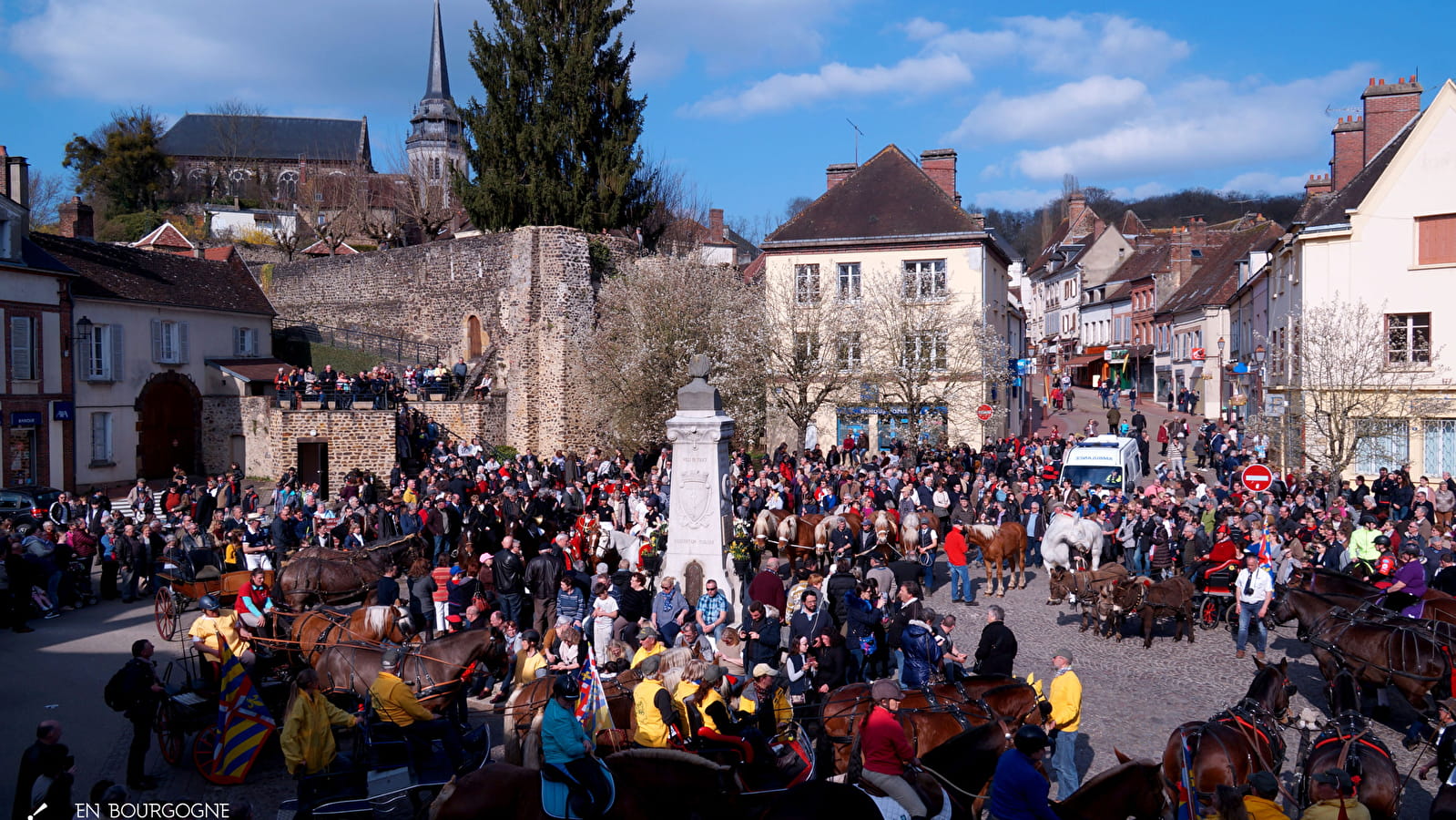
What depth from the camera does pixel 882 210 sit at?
31.5m

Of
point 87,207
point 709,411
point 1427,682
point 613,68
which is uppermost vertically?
point 613,68

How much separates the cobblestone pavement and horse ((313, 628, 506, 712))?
5.60 meters

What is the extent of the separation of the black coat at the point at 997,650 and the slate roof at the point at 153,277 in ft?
88.0

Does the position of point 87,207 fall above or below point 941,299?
above

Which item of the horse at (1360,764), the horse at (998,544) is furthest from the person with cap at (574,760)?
the horse at (998,544)

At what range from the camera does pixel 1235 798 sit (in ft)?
19.4

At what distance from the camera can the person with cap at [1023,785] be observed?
5766mm

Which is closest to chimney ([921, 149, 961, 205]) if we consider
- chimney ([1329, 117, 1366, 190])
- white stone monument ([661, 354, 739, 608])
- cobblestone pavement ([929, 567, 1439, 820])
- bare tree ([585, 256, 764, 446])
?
bare tree ([585, 256, 764, 446])

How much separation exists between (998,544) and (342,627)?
9831mm

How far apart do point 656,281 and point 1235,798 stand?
1002 inches

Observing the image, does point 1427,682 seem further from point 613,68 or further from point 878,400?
point 613,68

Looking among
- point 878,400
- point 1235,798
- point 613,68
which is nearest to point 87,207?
point 613,68

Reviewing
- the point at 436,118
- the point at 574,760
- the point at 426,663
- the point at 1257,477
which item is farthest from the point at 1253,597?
the point at 436,118

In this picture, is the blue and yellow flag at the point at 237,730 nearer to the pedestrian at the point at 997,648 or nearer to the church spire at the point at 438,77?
the pedestrian at the point at 997,648
